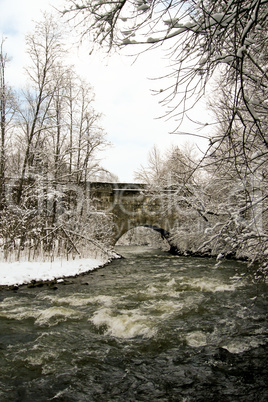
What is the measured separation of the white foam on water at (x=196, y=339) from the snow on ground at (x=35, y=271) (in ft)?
18.9

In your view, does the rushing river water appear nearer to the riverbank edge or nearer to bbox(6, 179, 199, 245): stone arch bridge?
the riverbank edge

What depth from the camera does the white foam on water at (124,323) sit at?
520 cm

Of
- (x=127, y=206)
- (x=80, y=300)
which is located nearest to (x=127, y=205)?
(x=127, y=206)

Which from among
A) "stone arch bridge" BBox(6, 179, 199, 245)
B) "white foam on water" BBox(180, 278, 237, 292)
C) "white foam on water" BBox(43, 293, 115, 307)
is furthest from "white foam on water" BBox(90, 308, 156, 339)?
"stone arch bridge" BBox(6, 179, 199, 245)

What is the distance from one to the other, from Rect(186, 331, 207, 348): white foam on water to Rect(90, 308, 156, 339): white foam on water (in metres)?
0.62

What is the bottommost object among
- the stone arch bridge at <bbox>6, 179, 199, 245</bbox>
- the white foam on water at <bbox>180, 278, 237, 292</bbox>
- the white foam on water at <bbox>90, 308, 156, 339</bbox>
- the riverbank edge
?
the riverbank edge

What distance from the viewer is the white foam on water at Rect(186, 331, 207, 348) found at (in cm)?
475

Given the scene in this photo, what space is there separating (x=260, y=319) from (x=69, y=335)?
3.61 meters

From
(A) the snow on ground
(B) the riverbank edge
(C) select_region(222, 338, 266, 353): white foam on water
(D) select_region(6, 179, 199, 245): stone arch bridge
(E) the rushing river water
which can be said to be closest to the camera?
(E) the rushing river water

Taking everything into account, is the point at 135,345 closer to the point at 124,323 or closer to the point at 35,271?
the point at 124,323

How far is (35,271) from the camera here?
9.72 m

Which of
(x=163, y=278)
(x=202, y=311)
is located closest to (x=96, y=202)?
(x=163, y=278)

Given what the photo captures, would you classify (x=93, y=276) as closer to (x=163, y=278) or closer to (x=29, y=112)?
(x=163, y=278)

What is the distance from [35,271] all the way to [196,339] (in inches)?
252
